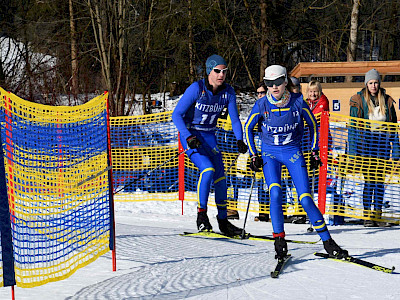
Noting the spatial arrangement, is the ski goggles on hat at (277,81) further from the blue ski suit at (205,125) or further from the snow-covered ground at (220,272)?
the snow-covered ground at (220,272)

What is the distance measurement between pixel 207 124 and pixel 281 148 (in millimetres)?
1451

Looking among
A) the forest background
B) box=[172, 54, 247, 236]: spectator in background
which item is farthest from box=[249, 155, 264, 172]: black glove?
the forest background

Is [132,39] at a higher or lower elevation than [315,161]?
higher

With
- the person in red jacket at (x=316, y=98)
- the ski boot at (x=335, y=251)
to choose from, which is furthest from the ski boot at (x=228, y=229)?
the person in red jacket at (x=316, y=98)

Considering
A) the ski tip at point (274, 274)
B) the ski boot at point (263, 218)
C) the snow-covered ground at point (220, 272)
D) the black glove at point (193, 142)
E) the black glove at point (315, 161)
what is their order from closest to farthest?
Answer: the snow-covered ground at point (220, 272) < the ski tip at point (274, 274) < the black glove at point (315, 161) < the black glove at point (193, 142) < the ski boot at point (263, 218)

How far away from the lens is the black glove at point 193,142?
6312 millimetres

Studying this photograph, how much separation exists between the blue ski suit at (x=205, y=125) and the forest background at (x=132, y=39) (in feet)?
31.4

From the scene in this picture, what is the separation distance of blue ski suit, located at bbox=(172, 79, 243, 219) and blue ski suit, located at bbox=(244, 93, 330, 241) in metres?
1.07

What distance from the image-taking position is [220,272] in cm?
515

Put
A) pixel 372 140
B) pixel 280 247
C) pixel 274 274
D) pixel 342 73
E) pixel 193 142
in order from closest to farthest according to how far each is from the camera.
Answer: pixel 274 274, pixel 280 247, pixel 193 142, pixel 372 140, pixel 342 73

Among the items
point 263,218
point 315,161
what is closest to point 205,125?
point 315,161

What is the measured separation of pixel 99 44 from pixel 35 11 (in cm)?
714

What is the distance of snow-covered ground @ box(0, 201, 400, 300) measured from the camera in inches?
175

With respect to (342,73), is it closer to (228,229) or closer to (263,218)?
(263,218)
